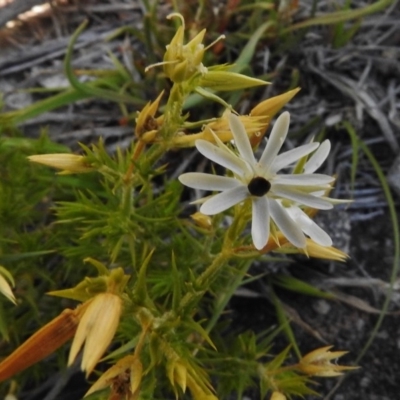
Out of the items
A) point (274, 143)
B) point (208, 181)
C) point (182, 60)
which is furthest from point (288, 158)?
point (182, 60)

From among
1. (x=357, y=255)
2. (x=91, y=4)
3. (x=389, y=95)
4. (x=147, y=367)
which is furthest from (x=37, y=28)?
(x=147, y=367)

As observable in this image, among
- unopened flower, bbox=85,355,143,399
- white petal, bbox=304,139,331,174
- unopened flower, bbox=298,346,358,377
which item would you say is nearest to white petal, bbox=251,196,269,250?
white petal, bbox=304,139,331,174

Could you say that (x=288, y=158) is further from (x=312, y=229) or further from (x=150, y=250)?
(x=150, y=250)

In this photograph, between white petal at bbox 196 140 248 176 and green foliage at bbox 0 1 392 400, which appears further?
green foliage at bbox 0 1 392 400

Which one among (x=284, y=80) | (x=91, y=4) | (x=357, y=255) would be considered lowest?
(x=357, y=255)

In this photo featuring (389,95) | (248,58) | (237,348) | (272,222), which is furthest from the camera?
(389,95)

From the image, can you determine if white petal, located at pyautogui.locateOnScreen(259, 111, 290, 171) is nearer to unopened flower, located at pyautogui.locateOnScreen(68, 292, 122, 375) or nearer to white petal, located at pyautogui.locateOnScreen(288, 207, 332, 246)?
white petal, located at pyautogui.locateOnScreen(288, 207, 332, 246)

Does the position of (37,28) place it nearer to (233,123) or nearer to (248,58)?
(248,58)
